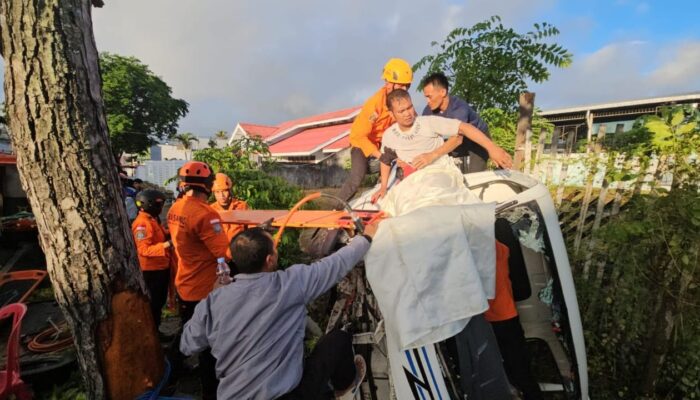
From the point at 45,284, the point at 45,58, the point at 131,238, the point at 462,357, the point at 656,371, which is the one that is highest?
the point at 45,58

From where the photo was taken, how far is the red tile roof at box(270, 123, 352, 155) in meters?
19.6

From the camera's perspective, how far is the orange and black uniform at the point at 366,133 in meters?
3.50

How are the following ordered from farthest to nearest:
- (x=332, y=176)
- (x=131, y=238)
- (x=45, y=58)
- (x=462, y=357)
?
(x=332, y=176) → (x=131, y=238) → (x=462, y=357) → (x=45, y=58)

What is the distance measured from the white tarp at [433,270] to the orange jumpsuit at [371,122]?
6.05 ft

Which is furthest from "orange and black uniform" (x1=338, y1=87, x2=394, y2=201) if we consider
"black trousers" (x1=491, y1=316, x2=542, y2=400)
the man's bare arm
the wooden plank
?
"black trousers" (x1=491, y1=316, x2=542, y2=400)

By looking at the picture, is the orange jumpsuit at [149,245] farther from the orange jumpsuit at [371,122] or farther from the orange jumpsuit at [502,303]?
the orange jumpsuit at [502,303]

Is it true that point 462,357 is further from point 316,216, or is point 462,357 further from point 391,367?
point 316,216

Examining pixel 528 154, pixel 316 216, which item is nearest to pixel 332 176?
pixel 528 154

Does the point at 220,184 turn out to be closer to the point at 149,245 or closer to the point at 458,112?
the point at 149,245

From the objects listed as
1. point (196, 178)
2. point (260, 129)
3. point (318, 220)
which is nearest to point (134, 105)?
point (260, 129)

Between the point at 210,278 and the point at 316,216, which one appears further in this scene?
the point at 210,278

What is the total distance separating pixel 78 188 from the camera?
187 cm

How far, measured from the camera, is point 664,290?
2453 mm

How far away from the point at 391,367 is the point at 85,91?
2264mm
